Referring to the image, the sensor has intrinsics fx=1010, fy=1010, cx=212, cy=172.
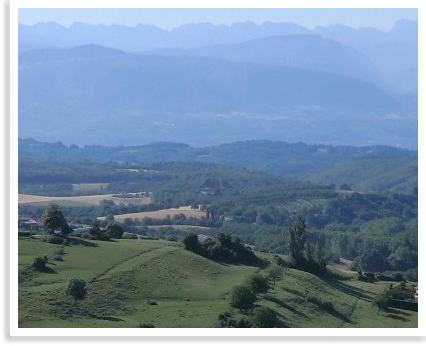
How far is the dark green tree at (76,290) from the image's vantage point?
26219 millimetres

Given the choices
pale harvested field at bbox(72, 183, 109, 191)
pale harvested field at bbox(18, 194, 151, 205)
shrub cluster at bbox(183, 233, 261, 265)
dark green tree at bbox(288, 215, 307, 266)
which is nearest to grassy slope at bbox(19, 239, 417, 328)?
shrub cluster at bbox(183, 233, 261, 265)

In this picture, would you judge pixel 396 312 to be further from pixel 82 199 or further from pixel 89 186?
pixel 89 186

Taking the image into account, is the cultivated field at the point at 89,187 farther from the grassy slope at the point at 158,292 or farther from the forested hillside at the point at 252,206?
the grassy slope at the point at 158,292

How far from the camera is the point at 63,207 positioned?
70.7 meters

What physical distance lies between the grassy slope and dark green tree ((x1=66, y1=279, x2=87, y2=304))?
0.60 ft

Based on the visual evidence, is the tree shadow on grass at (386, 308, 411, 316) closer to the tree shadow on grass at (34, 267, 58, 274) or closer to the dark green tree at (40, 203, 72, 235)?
the tree shadow on grass at (34, 267, 58, 274)

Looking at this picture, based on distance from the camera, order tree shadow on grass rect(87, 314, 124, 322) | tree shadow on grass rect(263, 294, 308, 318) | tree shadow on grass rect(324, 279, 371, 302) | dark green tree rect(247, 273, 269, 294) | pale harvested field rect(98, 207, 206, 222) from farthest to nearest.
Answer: pale harvested field rect(98, 207, 206, 222) < tree shadow on grass rect(324, 279, 371, 302) < dark green tree rect(247, 273, 269, 294) < tree shadow on grass rect(263, 294, 308, 318) < tree shadow on grass rect(87, 314, 124, 322)

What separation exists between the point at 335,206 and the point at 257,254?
4138 centimetres

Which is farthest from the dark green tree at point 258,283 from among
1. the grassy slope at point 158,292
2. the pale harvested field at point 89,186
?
the pale harvested field at point 89,186

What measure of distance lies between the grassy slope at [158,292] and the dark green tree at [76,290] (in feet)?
0.60

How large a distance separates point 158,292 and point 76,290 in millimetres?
3102

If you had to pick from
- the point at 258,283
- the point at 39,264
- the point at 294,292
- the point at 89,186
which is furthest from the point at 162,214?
the point at 258,283

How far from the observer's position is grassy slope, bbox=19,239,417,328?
2530cm
